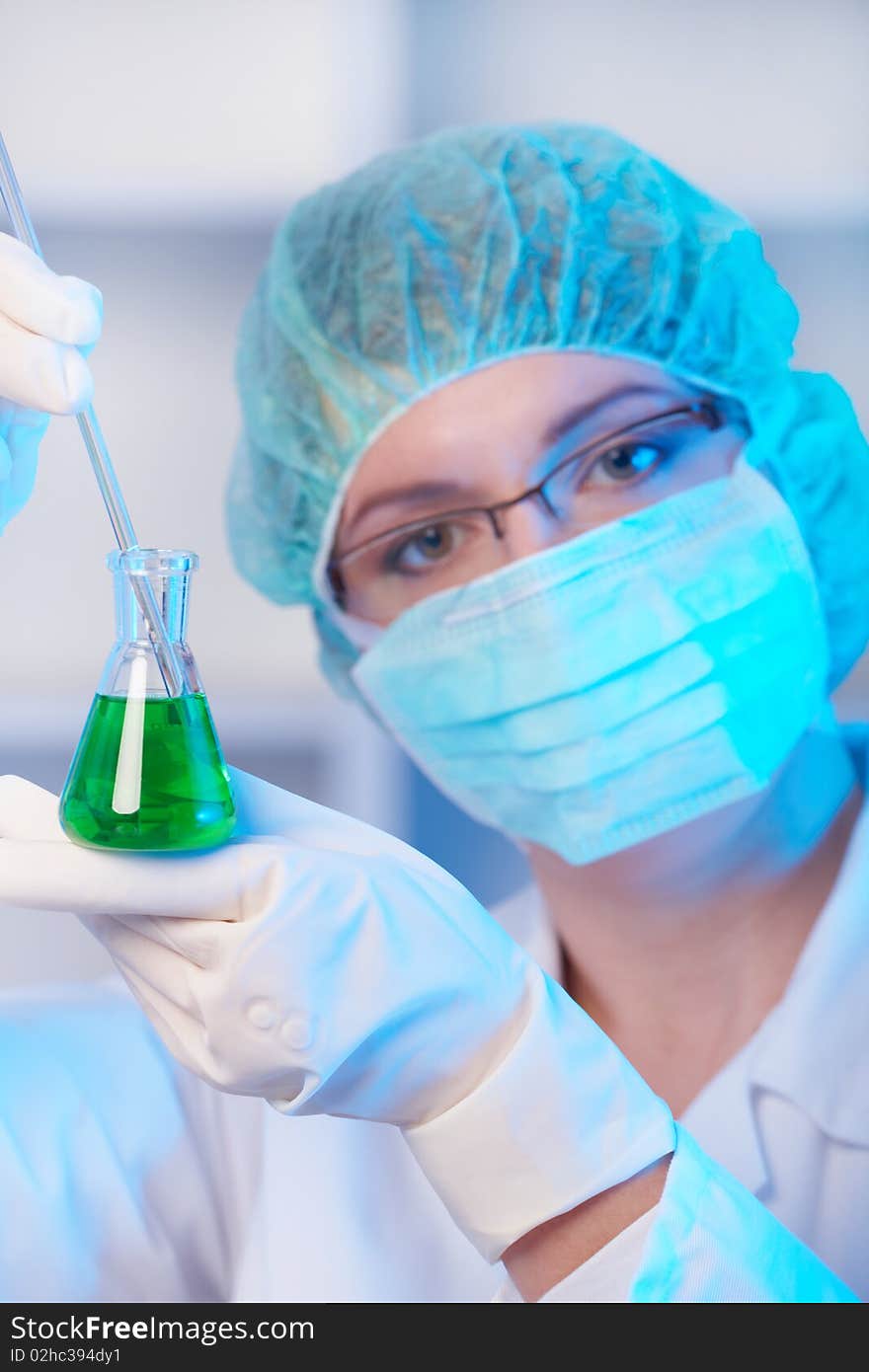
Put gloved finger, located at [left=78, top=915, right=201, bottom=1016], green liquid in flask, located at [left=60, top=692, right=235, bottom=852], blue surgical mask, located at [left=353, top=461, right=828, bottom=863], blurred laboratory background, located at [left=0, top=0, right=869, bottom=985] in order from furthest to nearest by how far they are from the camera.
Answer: blurred laboratory background, located at [left=0, top=0, right=869, bottom=985] < blue surgical mask, located at [left=353, top=461, right=828, bottom=863] < gloved finger, located at [left=78, top=915, right=201, bottom=1016] < green liquid in flask, located at [left=60, top=692, right=235, bottom=852]

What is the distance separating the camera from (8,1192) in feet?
3.69

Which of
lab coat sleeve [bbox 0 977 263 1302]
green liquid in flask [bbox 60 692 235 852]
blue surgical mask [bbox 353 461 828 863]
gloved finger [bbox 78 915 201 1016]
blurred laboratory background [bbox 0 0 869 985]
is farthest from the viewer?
blurred laboratory background [bbox 0 0 869 985]

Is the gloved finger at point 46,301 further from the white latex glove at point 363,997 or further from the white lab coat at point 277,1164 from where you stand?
the white lab coat at point 277,1164

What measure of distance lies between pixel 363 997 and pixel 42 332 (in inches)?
20.0

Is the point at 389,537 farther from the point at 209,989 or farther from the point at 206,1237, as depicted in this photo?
the point at 206,1237

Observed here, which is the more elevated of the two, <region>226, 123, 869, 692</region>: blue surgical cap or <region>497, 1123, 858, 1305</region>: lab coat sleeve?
<region>226, 123, 869, 692</region>: blue surgical cap

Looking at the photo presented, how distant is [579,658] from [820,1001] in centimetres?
42

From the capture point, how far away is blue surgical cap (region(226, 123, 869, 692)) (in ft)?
4.25

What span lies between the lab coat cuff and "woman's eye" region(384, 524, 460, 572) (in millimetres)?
587

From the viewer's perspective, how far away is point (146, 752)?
737 millimetres

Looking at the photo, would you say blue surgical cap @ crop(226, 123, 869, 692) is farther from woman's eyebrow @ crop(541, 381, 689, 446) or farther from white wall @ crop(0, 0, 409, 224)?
white wall @ crop(0, 0, 409, 224)

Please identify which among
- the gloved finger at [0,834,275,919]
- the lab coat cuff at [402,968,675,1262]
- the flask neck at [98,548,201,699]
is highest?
the flask neck at [98,548,201,699]

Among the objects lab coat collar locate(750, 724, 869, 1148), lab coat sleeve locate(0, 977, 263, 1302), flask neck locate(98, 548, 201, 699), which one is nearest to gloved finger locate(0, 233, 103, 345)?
flask neck locate(98, 548, 201, 699)

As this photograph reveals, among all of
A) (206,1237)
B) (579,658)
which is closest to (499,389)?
(579,658)
